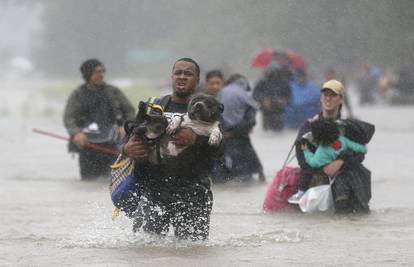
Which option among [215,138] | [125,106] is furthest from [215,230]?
[125,106]

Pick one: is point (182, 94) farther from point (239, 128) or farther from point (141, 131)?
point (239, 128)

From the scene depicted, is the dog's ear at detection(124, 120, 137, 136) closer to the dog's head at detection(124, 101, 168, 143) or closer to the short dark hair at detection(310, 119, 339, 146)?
the dog's head at detection(124, 101, 168, 143)

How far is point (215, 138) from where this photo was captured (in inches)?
336

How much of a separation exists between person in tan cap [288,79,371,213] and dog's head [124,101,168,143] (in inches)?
124

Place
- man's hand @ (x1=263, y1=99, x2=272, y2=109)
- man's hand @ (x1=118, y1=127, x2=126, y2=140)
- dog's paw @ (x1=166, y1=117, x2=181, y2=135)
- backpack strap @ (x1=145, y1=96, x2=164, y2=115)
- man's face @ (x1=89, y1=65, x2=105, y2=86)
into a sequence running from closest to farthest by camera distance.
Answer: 1. dog's paw @ (x1=166, y1=117, x2=181, y2=135)
2. backpack strap @ (x1=145, y1=96, x2=164, y2=115)
3. man's hand @ (x1=118, y1=127, x2=126, y2=140)
4. man's face @ (x1=89, y1=65, x2=105, y2=86)
5. man's hand @ (x1=263, y1=99, x2=272, y2=109)

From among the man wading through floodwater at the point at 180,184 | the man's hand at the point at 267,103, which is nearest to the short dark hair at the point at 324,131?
the man wading through floodwater at the point at 180,184

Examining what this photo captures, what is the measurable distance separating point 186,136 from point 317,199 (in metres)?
3.18

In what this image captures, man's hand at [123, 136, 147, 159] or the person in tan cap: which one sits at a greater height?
man's hand at [123, 136, 147, 159]

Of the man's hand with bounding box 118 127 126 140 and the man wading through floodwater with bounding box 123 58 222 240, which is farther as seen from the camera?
the man's hand with bounding box 118 127 126 140

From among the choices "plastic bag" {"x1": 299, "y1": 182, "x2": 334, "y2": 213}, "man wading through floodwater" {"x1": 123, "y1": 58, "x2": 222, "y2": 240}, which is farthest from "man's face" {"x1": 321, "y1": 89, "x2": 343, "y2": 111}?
"man wading through floodwater" {"x1": 123, "y1": 58, "x2": 222, "y2": 240}

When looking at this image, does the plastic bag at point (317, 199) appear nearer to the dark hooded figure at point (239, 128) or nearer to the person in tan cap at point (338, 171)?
the person in tan cap at point (338, 171)

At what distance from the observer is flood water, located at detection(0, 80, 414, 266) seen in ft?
29.2

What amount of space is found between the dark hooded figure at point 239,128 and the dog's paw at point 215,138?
232 inches

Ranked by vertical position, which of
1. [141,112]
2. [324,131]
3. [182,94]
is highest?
[182,94]
